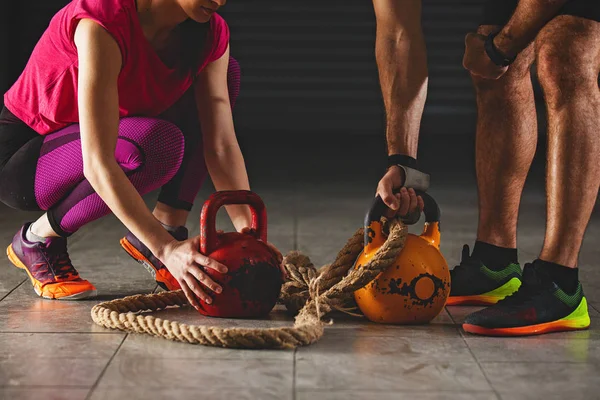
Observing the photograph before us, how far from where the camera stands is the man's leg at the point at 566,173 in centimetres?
225

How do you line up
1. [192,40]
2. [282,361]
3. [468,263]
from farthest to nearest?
1. [468,263]
2. [192,40]
3. [282,361]

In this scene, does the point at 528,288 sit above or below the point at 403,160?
below

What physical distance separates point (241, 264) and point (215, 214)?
139 millimetres

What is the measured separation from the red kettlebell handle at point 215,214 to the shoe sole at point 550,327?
0.58 m

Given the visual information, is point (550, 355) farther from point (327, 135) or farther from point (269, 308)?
point (327, 135)

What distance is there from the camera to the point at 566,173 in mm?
2262

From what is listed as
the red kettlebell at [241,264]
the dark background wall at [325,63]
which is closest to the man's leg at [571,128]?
the red kettlebell at [241,264]

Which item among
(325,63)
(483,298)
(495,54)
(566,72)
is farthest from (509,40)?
(325,63)

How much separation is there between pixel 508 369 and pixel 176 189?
128 cm

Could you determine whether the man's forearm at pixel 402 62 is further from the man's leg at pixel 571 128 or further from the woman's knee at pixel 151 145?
the woman's knee at pixel 151 145

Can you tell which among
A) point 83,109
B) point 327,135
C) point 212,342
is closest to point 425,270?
point 212,342

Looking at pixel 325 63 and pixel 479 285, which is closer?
pixel 479 285

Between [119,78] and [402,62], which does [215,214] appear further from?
[402,62]

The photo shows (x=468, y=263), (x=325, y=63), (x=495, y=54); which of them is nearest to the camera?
(x=495, y=54)
